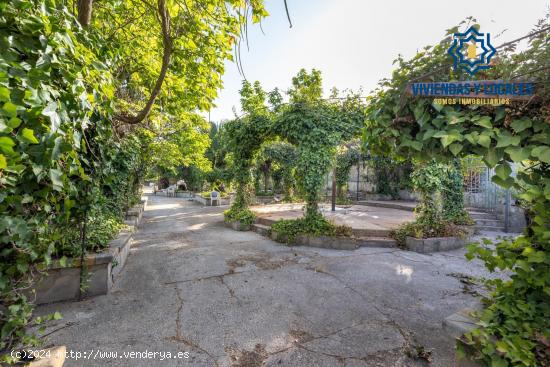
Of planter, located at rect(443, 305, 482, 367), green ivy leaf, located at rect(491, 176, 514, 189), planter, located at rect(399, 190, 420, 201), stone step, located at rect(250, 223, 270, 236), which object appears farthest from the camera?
planter, located at rect(399, 190, 420, 201)

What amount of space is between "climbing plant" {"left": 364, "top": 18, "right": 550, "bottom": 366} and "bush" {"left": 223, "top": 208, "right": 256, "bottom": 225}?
6846mm

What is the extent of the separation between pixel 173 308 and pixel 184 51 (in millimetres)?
3661

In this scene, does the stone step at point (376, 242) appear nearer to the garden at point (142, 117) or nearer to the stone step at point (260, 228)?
the stone step at point (260, 228)

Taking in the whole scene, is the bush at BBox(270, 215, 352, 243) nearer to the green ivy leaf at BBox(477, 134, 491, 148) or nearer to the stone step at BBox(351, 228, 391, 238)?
the stone step at BBox(351, 228, 391, 238)

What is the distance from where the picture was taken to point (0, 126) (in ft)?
3.04

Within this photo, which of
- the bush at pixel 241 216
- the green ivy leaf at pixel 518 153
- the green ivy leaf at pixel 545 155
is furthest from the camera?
the bush at pixel 241 216

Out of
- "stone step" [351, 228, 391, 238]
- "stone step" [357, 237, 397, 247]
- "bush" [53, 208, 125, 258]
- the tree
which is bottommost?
"stone step" [357, 237, 397, 247]

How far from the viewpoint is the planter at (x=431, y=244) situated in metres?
5.72

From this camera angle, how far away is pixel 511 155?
1.52 metres

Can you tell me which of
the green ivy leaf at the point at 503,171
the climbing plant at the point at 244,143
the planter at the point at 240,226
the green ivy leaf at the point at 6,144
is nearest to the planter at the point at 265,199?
the climbing plant at the point at 244,143

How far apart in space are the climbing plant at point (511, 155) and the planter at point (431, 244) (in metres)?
4.24

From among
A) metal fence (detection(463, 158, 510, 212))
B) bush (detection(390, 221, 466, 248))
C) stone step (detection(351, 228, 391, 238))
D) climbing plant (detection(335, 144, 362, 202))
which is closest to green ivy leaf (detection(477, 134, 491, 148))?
bush (detection(390, 221, 466, 248))

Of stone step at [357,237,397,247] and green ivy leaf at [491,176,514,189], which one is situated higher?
green ivy leaf at [491,176,514,189]

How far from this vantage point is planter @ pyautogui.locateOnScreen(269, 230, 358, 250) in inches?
234
